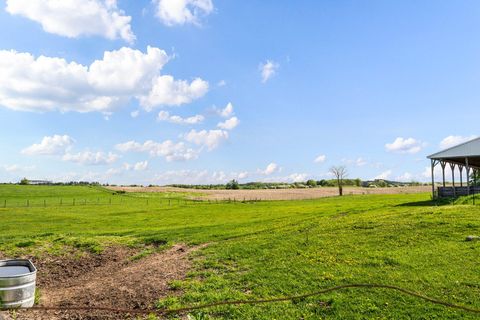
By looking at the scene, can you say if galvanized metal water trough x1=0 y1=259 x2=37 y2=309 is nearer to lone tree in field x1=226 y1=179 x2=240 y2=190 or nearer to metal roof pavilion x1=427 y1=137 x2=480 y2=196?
metal roof pavilion x1=427 y1=137 x2=480 y2=196

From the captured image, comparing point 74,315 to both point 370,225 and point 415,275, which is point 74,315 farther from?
point 370,225

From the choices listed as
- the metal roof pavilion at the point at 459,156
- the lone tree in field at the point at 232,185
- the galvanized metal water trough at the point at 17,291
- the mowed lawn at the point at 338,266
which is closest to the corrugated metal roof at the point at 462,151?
the metal roof pavilion at the point at 459,156

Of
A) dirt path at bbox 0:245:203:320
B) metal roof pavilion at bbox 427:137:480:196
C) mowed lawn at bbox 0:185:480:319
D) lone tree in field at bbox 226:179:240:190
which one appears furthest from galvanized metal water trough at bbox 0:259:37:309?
lone tree in field at bbox 226:179:240:190

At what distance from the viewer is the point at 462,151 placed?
35.7m

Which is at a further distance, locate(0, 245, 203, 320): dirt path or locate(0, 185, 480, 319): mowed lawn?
locate(0, 245, 203, 320): dirt path

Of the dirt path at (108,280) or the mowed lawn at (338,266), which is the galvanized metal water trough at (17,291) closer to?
the dirt path at (108,280)

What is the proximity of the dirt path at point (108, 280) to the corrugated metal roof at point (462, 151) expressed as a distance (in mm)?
29075

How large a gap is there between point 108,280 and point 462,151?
34.5m

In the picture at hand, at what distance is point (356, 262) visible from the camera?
1206cm

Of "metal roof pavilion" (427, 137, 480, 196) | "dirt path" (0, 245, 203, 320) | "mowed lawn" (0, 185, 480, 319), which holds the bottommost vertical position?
"dirt path" (0, 245, 203, 320)

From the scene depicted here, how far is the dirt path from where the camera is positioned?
388 inches

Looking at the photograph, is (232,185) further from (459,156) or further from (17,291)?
(17,291)

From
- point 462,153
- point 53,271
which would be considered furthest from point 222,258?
point 462,153

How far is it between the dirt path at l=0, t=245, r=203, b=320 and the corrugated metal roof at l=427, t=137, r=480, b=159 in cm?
2908
